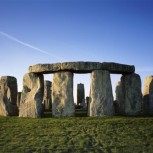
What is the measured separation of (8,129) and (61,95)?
3232mm

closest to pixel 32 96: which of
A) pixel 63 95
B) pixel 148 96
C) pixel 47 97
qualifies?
pixel 63 95

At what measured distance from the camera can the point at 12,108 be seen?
14008 mm

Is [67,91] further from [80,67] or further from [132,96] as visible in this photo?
[132,96]

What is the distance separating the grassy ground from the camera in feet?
26.8

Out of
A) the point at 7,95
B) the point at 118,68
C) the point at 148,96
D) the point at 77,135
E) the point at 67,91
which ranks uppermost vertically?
the point at 118,68

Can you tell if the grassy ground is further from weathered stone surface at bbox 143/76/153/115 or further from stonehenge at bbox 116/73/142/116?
weathered stone surface at bbox 143/76/153/115

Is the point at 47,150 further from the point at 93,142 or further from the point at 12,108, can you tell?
the point at 12,108

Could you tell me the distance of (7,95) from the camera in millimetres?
13953

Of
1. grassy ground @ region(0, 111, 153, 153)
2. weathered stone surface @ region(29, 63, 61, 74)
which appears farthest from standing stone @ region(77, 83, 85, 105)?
grassy ground @ region(0, 111, 153, 153)

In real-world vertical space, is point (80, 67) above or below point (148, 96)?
above

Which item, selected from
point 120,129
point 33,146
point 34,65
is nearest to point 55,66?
point 34,65

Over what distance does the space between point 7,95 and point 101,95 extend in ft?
15.0

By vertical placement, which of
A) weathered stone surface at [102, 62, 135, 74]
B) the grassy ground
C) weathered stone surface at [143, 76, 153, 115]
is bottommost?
the grassy ground

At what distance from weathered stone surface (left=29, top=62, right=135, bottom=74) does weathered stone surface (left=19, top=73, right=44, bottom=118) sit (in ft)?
1.38
